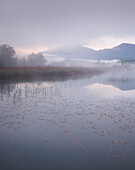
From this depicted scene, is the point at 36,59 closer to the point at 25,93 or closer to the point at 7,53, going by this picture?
the point at 7,53

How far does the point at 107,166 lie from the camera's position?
19.5ft

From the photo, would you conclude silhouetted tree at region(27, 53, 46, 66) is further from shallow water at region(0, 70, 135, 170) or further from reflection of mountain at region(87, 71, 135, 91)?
shallow water at region(0, 70, 135, 170)

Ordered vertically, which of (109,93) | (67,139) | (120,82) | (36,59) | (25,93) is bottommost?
(67,139)

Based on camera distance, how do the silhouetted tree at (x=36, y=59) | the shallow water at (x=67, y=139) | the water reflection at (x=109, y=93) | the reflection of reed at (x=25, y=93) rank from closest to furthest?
the shallow water at (x=67, y=139), the reflection of reed at (x=25, y=93), the water reflection at (x=109, y=93), the silhouetted tree at (x=36, y=59)

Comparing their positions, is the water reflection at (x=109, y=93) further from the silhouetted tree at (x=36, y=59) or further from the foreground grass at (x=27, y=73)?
the silhouetted tree at (x=36, y=59)

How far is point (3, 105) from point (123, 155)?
11.5 metres

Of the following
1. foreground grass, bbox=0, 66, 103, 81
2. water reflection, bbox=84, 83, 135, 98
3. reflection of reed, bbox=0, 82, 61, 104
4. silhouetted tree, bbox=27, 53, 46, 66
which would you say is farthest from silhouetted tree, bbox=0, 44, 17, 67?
Result: water reflection, bbox=84, 83, 135, 98

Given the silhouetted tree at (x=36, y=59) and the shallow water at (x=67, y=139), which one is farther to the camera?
the silhouetted tree at (x=36, y=59)

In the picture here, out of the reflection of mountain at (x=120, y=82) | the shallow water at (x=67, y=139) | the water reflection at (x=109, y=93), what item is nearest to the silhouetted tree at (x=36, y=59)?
the reflection of mountain at (x=120, y=82)

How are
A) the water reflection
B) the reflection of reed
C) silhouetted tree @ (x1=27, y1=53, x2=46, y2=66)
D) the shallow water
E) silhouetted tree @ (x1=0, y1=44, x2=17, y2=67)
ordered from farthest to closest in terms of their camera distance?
silhouetted tree @ (x1=27, y1=53, x2=46, y2=66) → silhouetted tree @ (x1=0, y1=44, x2=17, y2=67) → the water reflection → the reflection of reed → the shallow water

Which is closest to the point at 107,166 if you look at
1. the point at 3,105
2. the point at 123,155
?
the point at 123,155

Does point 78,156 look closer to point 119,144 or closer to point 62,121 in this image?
point 119,144

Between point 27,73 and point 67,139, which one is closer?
point 67,139

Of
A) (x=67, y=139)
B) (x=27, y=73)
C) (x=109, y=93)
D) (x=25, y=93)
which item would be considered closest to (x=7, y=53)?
(x=27, y=73)
